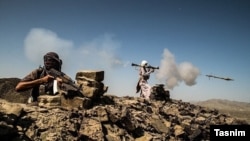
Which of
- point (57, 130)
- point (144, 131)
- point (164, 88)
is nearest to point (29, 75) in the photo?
point (57, 130)

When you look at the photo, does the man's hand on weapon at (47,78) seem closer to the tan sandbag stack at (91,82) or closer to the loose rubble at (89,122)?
the loose rubble at (89,122)

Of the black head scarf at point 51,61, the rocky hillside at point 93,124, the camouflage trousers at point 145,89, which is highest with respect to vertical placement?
the black head scarf at point 51,61

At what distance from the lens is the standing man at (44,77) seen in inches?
266

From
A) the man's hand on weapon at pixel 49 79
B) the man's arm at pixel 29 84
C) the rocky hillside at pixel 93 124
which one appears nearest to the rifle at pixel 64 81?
the man's hand on weapon at pixel 49 79

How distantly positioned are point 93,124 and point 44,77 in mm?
1863

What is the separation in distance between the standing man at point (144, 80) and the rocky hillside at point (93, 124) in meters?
3.73

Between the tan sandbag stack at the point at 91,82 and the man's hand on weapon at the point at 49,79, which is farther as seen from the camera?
the tan sandbag stack at the point at 91,82

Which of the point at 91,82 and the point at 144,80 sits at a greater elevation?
the point at 144,80

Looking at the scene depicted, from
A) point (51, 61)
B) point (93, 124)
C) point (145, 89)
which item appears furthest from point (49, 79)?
A: point (145, 89)

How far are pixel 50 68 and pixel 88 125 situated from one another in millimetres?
1935

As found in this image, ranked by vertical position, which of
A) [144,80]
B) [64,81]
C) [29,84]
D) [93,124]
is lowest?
[93,124]

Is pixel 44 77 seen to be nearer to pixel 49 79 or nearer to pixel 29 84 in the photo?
pixel 49 79

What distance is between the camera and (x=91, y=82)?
26.9 feet

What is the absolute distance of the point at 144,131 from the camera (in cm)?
813
